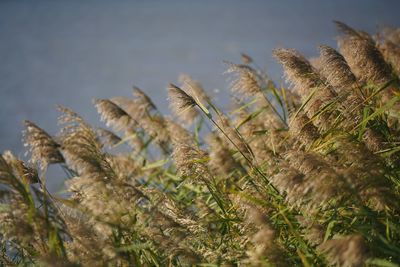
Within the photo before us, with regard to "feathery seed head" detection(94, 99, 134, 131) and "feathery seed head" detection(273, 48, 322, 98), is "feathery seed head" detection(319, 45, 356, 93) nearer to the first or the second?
"feathery seed head" detection(273, 48, 322, 98)

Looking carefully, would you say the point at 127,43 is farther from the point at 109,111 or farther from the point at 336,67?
the point at 336,67

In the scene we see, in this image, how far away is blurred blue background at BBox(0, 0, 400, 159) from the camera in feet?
29.4

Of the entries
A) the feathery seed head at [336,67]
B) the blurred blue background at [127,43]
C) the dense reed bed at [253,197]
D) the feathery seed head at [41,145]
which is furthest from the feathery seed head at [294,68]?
the blurred blue background at [127,43]

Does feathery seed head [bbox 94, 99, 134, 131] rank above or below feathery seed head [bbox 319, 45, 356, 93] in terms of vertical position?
above

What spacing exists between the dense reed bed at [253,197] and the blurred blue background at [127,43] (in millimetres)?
4426

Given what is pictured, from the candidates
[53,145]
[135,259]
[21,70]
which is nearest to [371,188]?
[135,259]

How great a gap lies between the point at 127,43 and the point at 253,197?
1063 cm

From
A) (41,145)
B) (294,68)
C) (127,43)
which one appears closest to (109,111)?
(41,145)

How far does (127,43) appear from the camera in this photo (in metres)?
12.7

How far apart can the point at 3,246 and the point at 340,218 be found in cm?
176

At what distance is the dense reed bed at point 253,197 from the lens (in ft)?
6.91

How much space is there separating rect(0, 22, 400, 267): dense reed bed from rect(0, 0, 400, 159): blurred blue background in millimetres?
4426

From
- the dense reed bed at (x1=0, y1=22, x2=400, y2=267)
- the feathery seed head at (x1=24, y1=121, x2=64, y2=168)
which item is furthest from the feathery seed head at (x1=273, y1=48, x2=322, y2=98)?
the feathery seed head at (x1=24, y1=121, x2=64, y2=168)

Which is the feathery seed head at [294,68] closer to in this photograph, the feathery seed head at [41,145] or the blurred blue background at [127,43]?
the feathery seed head at [41,145]
